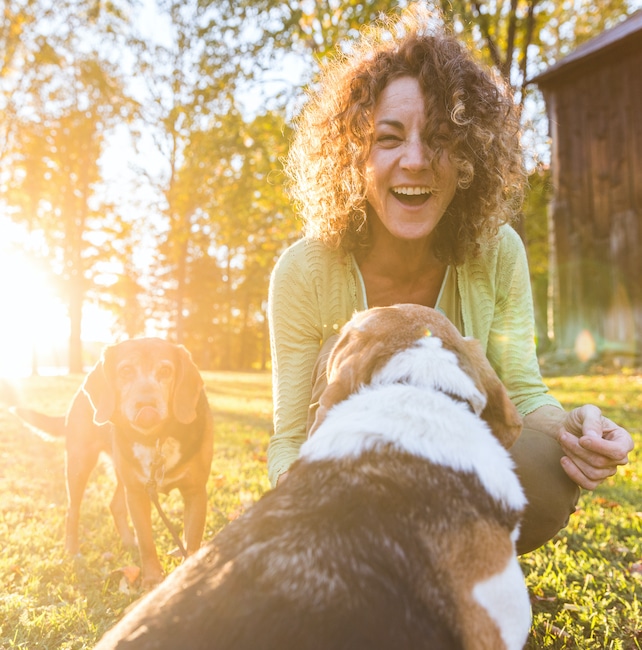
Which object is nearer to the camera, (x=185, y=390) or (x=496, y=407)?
(x=496, y=407)

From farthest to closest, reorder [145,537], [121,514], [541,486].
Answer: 1. [121,514]
2. [145,537]
3. [541,486]

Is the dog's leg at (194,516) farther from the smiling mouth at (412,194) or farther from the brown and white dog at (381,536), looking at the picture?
the smiling mouth at (412,194)

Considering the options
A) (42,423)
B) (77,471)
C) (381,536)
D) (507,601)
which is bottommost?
(77,471)

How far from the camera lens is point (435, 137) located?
10.6 ft

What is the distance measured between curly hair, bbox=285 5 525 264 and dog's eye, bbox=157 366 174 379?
4.36 feet

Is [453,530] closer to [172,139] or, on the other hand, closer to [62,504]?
[62,504]

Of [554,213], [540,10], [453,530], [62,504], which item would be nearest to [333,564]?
[453,530]

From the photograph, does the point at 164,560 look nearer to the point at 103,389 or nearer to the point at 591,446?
the point at 103,389

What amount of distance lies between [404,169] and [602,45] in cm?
1490

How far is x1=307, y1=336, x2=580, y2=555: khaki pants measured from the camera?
2.75m

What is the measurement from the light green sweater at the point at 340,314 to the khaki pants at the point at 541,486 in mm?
438

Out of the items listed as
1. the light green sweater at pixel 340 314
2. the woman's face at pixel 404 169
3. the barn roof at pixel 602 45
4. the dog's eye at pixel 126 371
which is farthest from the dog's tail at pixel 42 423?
the barn roof at pixel 602 45

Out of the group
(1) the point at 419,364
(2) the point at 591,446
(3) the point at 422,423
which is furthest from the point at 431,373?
(2) the point at 591,446

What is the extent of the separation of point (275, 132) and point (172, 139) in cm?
A: 745
